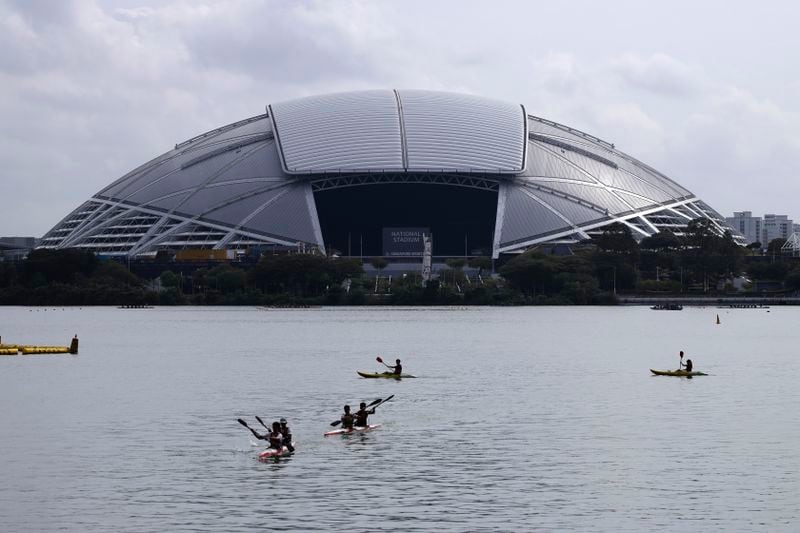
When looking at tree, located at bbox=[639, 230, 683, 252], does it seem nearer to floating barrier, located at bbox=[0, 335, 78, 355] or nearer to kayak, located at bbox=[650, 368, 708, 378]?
floating barrier, located at bbox=[0, 335, 78, 355]

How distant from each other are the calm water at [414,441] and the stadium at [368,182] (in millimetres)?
85301

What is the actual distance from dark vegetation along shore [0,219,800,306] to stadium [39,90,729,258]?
612cm

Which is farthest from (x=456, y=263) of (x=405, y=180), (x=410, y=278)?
(x=405, y=180)

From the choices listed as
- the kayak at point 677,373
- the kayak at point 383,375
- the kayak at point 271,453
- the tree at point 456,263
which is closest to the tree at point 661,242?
the tree at point 456,263

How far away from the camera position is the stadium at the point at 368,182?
185 metres

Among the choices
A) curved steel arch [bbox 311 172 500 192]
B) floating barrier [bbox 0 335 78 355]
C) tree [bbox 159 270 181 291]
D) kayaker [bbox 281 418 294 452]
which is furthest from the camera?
curved steel arch [bbox 311 172 500 192]

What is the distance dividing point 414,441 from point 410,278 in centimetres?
12651

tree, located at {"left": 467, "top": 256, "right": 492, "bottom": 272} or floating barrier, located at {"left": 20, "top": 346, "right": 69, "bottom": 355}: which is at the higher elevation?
tree, located at {"left": 467, "top": 256, "right": 492, "bottom": 272}

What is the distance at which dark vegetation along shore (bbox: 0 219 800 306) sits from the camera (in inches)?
6663

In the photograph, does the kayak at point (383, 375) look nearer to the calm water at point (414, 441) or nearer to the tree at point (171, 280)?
the calm water at point (414, 441)

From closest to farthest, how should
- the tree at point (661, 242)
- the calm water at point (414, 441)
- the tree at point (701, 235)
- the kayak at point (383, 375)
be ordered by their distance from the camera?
the calm water at point (414, 441), the kayak at point (383, 375), the tree at point (661, 242), the tree at point (701, 235)

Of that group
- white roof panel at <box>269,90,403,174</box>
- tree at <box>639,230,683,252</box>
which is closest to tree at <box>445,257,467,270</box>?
white roof panel at <box>269,90,403,174</box>

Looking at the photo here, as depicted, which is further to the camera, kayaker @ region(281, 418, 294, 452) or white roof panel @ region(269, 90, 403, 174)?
white roof panel @ region(269, 90, 403, 174)

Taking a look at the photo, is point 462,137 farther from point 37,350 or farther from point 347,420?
point 347,420
